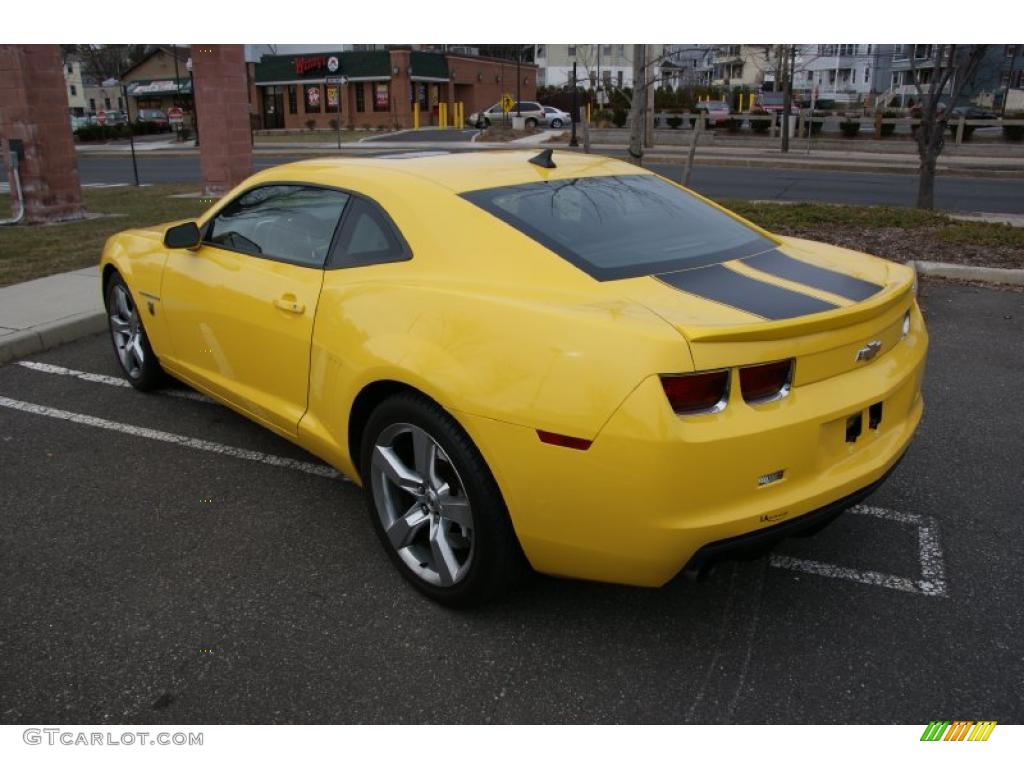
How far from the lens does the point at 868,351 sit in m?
A: 2.74

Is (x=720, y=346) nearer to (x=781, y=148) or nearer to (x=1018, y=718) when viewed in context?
(x=1018, y=718)

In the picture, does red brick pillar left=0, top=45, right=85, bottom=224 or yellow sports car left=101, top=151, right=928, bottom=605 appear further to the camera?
red brick pillar left=0, top=45, right=85, bottom=224

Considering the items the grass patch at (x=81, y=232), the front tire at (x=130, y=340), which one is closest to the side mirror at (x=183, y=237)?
the front tire at (x=130, y=340)

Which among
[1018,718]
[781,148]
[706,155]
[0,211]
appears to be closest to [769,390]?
[1018,718]

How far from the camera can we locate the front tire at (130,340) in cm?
499

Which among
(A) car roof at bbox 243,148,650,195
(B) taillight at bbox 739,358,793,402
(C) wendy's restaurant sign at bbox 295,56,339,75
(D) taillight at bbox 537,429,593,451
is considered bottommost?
(D) taillight at bbox 537,429,593,451

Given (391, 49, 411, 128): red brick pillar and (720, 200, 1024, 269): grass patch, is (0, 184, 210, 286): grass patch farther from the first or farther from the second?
(391, 49, 411, 128): red brick pillar

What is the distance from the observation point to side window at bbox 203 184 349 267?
11.7 ft

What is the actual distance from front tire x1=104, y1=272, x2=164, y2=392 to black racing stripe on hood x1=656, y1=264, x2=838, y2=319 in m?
3.29

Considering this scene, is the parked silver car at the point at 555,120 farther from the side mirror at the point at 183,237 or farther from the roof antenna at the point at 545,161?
the roof antenna at the point at 545,161

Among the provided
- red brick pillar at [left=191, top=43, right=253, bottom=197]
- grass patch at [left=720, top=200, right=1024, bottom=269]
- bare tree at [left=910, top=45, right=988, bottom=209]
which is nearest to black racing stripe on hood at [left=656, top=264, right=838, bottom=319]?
grass patch at [left=720, top=200, right=1024, bottom=269]

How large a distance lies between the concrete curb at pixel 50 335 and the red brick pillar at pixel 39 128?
6473 mm

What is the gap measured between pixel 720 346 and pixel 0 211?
1461cm

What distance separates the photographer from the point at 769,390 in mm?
2494
